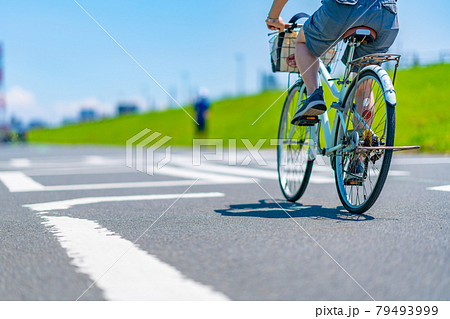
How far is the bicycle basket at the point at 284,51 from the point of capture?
13.9 ft

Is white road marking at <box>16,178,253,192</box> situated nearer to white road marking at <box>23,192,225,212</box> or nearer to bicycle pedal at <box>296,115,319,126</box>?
white road marking at <box>23,192,225,212</box>

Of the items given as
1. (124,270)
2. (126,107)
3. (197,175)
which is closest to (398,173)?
(197,175)

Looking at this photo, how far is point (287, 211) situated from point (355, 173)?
60cm

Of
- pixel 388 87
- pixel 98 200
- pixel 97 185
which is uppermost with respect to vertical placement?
pixel 388 87

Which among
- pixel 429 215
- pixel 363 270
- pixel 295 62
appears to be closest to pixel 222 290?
pixel 363 270

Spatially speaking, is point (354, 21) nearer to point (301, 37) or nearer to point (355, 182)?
point (301, 37)

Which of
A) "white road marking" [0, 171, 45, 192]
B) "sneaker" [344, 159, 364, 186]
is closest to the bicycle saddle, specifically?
"sneaker" [344, 159, 364, 186]

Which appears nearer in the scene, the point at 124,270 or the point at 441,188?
the point at 124,270

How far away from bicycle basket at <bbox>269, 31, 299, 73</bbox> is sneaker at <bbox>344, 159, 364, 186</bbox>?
3.76 ft

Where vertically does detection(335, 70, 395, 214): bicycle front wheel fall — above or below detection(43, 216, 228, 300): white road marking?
above

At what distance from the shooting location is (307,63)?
389cm

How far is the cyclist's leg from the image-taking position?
3889 millimetres

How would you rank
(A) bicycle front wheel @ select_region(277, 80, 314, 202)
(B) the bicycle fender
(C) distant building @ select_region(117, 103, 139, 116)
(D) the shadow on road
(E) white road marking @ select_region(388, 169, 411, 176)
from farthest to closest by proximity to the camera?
(C) distant building @ select_region(117, 103, 139, 116), (E) white road marking @ select_region(388, 169, 411, 176), (A) bicycle front wheel @ select_region(277, 80, 314, 202), (D) the shadow on road, (B) the bicycle fender

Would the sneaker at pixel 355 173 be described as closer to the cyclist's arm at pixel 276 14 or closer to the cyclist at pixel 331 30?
the cyclist at pixel 331 30
